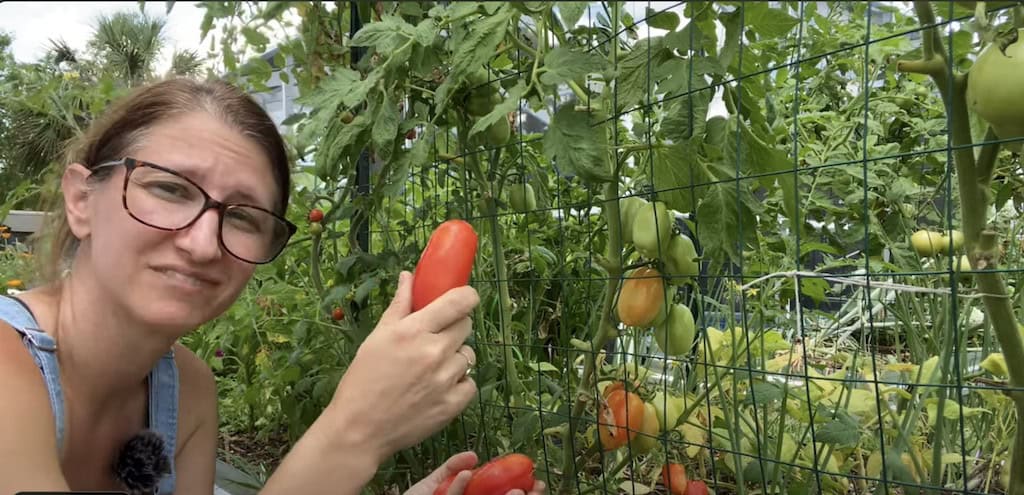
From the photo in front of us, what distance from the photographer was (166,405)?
1267mm

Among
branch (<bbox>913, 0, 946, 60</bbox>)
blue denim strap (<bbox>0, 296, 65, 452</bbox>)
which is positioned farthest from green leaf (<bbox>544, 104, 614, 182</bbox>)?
blue denim strap (<bbox>0, 296, 65, 452</bbox>)

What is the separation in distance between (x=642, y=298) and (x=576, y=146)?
0.28 m

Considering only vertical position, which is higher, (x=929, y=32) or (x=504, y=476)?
(x=929, y=32)

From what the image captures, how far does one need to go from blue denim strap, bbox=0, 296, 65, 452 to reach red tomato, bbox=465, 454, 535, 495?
0.57 meters

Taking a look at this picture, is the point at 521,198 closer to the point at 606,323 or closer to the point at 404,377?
the point at 606,323

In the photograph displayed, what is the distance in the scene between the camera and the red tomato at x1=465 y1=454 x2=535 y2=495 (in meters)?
1.01

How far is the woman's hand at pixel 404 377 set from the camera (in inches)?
32.6

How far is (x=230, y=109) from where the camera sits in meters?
1.11

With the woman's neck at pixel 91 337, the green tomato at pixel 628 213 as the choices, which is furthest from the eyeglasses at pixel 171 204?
the green tomato at pixel 628 213

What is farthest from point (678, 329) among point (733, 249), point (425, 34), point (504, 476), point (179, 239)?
point (179, 239)

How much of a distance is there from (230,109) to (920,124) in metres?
1.23

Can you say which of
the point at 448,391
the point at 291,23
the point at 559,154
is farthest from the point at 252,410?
the point at 559,154

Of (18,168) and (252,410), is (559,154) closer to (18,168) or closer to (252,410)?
(252,410)

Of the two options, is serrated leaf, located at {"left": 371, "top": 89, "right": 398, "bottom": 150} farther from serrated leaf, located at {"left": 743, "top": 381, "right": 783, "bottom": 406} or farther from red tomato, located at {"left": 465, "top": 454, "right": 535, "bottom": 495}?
serrated leaf, located at {"left": 743, "top": 381, "right": 783, "bottom": 406}
